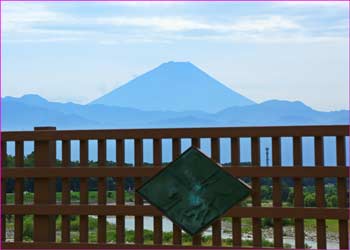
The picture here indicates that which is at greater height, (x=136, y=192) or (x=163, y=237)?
(x=136, y=192)

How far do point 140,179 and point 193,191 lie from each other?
438 millimetres

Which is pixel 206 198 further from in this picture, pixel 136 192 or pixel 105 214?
pixel 105 214

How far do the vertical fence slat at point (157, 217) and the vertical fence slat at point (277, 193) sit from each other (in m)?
0.84

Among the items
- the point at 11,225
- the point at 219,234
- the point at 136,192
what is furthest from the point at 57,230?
the point at 219,234

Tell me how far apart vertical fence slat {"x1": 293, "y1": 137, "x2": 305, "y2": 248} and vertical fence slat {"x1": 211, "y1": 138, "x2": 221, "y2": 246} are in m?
0.55

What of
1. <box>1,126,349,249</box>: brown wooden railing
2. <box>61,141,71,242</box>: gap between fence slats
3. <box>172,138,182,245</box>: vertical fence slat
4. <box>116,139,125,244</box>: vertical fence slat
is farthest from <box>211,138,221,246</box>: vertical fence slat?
<box>61,141,71,242</box>: gap between fence slats

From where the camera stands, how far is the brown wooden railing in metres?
4.40

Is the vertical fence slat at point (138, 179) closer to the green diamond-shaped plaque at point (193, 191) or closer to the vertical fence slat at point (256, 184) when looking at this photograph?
the green diamond-shaped plaque at point (193, 191)

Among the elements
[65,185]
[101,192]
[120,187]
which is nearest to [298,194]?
[120,187]

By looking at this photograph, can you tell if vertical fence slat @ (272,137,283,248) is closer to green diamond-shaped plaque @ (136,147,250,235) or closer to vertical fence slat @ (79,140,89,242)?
green diamond-shaped plaque @ (136,147,250,235)

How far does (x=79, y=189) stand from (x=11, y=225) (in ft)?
2.72

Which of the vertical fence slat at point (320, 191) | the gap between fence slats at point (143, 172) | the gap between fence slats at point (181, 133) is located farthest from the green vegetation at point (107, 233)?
the gap between fence slats at point (181, 133)

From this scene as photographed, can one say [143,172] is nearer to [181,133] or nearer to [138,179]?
[138,179]

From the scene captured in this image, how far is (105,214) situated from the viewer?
15.6ft
